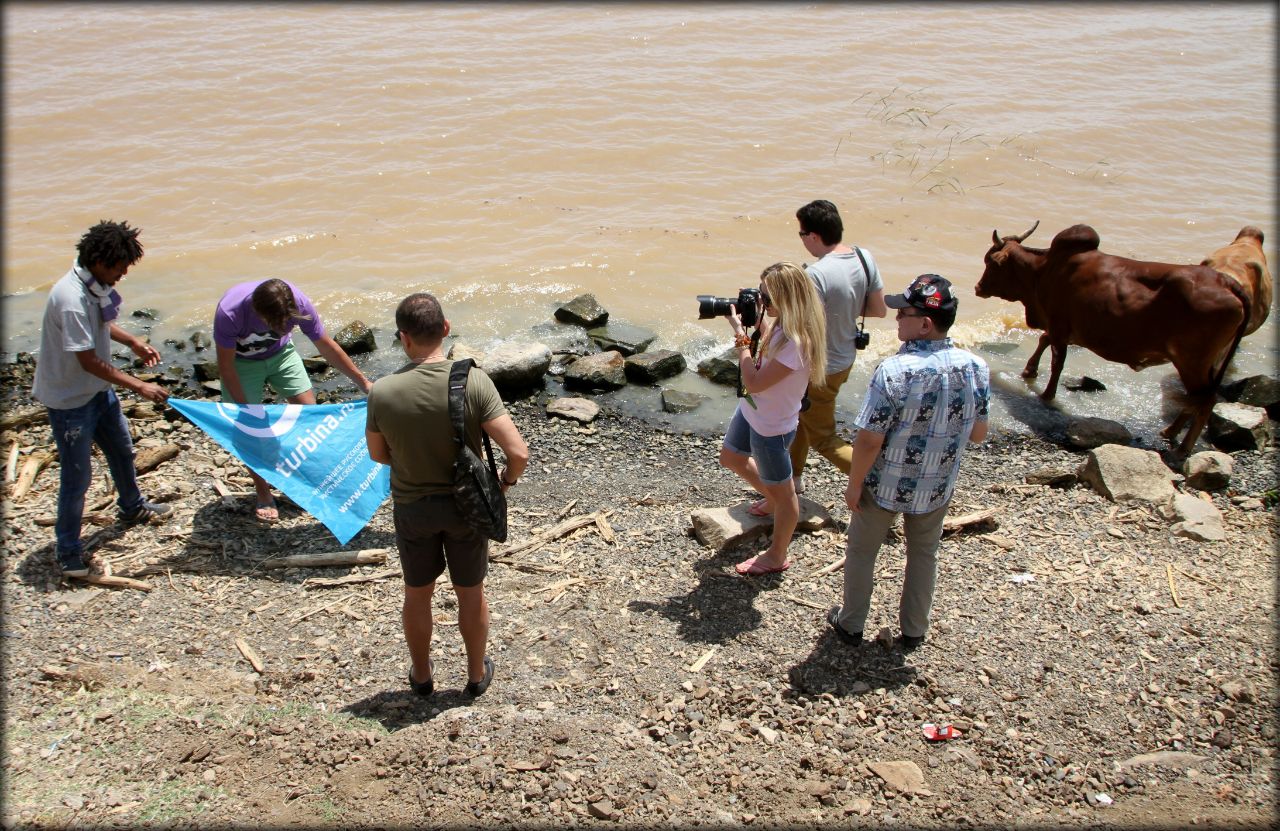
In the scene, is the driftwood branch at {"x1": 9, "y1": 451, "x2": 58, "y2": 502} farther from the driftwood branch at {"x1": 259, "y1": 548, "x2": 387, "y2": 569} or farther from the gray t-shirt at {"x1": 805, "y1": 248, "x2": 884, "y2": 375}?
the gray t-shirt at {"x1": 805, "y1": 248, "x2": 884, "y2": 375}

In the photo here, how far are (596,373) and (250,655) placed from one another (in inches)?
190

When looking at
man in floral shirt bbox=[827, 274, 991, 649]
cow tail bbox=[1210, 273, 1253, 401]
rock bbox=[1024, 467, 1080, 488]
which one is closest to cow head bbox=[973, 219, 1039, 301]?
cow tail bbox=[1210, 273, 1253, 401]

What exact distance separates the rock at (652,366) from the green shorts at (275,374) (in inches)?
144

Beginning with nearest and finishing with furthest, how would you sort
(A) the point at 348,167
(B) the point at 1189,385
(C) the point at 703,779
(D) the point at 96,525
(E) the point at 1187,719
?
(C) the point at 703,779
(E) the point at 1187,719
(D) the point at 96,525
(B) the point at 1189,385
(A) the point at 348,167

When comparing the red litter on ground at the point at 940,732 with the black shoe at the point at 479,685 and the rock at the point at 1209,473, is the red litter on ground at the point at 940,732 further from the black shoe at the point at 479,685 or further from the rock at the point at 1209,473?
the rock at the point at 1209,473

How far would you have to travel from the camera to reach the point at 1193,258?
41.5ft

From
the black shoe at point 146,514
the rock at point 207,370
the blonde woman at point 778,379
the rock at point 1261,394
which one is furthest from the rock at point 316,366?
the rock at point 1261,394

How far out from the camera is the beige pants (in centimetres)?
484

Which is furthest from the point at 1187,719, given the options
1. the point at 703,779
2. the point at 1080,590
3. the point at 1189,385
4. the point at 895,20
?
the point at 895,20

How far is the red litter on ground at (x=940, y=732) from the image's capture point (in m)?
4.56

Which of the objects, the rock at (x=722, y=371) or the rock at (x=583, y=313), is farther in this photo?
the rock at (x=583, y=313)

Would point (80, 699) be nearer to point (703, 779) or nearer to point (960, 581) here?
point (703, 779)

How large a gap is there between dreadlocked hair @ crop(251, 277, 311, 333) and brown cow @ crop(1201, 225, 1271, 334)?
26.2ft

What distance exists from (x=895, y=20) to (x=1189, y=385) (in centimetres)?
1526
